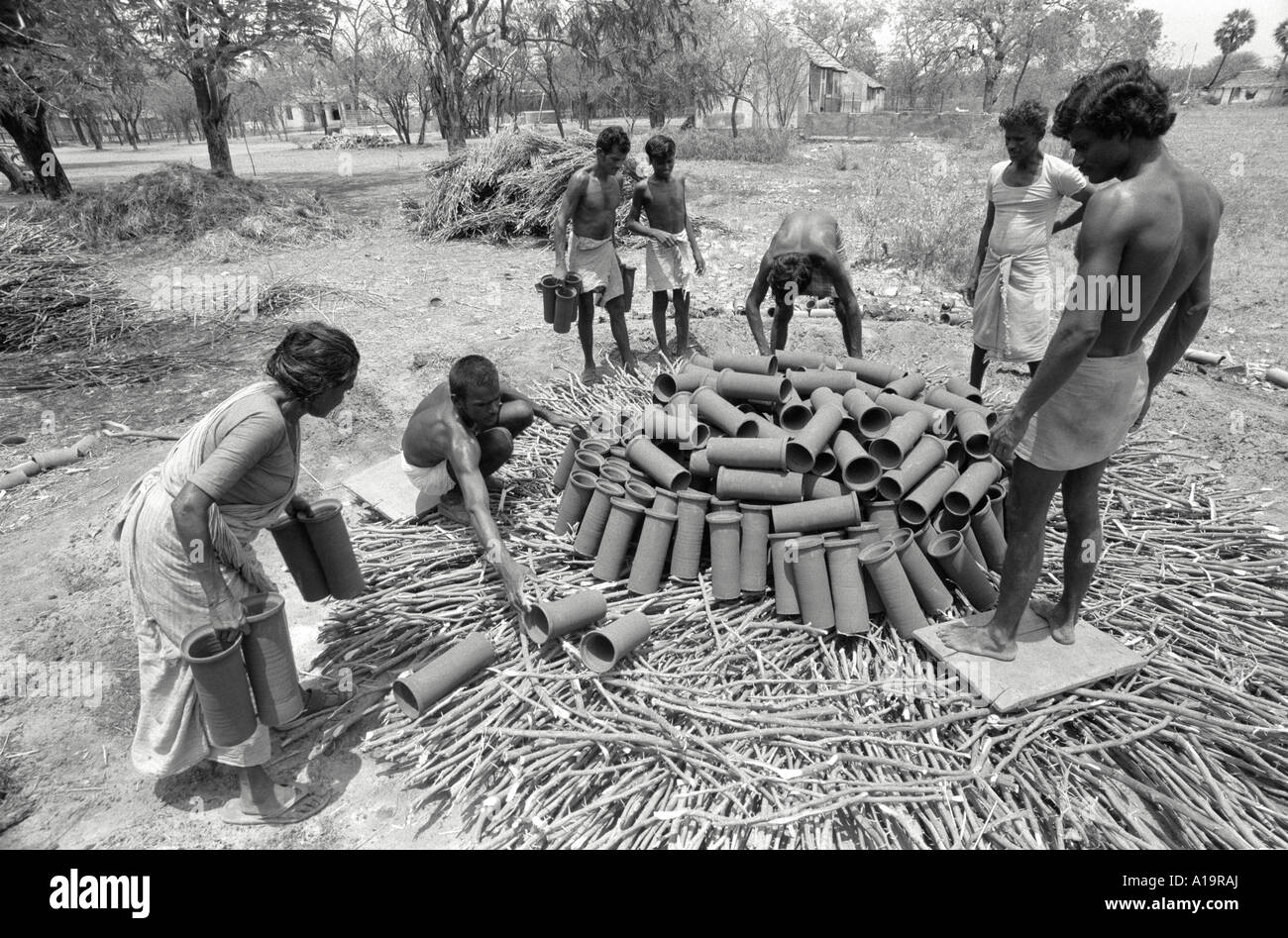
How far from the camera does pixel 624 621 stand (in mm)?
2941

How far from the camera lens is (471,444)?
3.45 metres

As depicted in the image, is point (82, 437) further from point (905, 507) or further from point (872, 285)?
point (872, 285)

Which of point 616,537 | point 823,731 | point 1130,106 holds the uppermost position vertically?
point 1130,106

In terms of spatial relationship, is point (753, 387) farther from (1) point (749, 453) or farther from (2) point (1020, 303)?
(2) point (1020, 303)

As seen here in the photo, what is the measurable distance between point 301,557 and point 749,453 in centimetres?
198

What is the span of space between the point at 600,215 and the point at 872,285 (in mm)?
4361

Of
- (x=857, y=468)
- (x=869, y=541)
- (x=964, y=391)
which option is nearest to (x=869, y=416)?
(x=857, y=468)

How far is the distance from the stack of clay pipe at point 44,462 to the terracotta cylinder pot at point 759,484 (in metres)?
4.96

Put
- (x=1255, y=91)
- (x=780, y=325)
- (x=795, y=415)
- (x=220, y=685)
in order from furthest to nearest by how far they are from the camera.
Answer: (x=1255, y=91) → (x=780, y=325) → (x=795, y=415) → (x=220, y=685)

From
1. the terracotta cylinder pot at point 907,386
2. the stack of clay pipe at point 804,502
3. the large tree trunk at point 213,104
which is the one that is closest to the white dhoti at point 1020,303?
the terracotta cylinder pot at point 907,386

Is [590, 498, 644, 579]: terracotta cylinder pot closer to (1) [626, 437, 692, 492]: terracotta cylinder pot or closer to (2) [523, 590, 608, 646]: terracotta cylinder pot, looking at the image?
(1) [626, 437, 692, 492]: terracotta cylinder pot

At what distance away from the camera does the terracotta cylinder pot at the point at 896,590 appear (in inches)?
118

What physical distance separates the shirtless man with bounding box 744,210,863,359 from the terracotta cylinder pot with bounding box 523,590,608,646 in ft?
8.68
